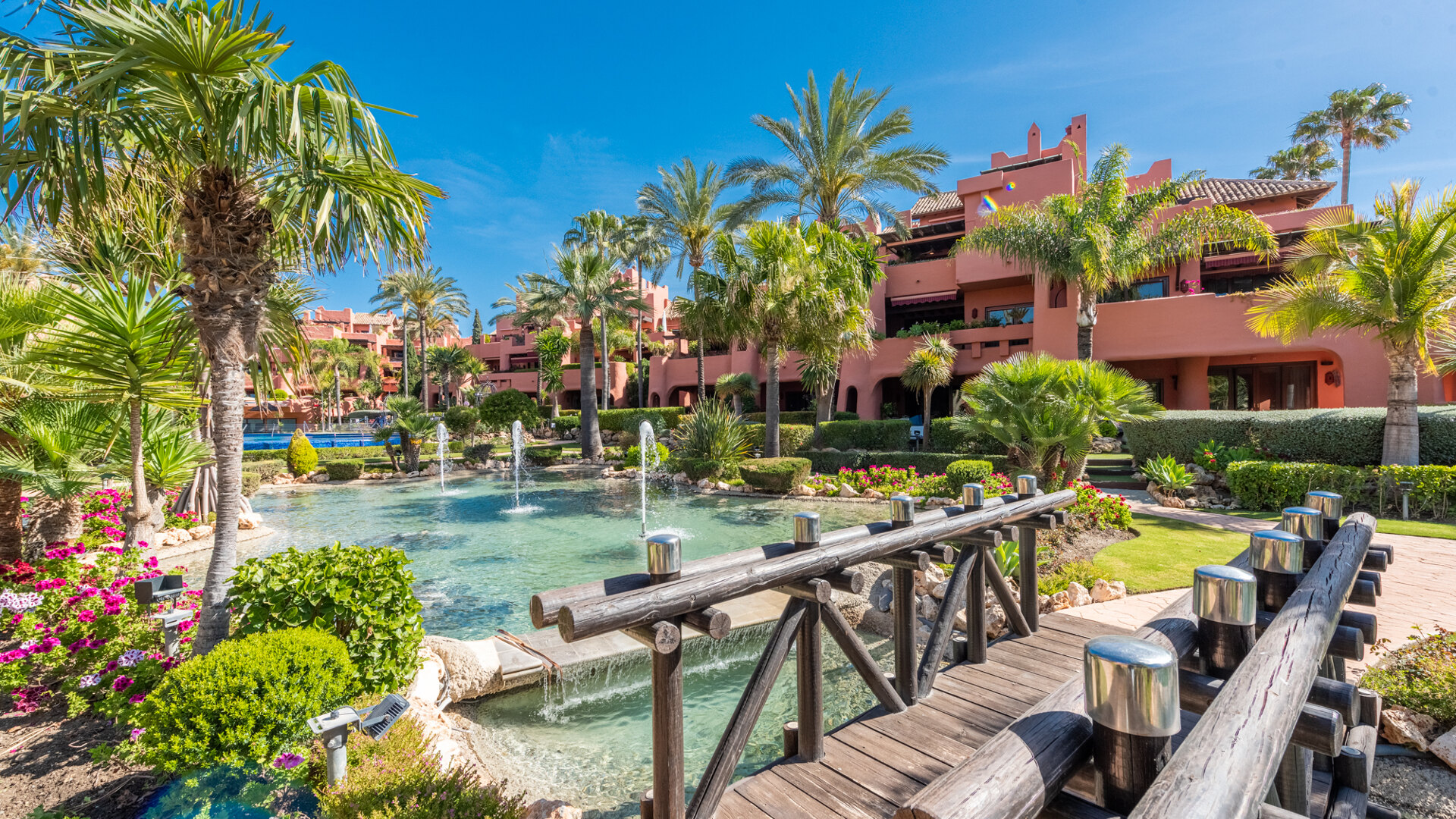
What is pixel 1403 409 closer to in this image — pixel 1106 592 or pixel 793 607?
pixel 1106 592

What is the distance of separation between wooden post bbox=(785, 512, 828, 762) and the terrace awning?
26809mm

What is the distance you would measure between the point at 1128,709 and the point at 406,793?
11.4ft

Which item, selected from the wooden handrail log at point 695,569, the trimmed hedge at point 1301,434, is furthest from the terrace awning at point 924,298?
the wooden handrail log at point 695,569

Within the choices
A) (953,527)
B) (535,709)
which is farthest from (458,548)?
(953,527)

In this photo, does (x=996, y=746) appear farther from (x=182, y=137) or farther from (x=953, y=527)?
(x=182, y=137)

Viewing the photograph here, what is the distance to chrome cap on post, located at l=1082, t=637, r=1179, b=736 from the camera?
43.6 inches

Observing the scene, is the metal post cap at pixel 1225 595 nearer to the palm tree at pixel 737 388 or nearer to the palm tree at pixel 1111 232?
the palm tree at pixel 1111 232

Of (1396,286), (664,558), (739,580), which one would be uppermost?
(1396,286)

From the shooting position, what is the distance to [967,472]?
13.6m

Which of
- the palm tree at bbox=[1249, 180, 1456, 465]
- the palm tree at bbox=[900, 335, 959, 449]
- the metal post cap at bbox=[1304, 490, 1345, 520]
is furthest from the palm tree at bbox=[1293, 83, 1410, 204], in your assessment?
the metal post cap at bbox=[1304, 490, 1345, 520]

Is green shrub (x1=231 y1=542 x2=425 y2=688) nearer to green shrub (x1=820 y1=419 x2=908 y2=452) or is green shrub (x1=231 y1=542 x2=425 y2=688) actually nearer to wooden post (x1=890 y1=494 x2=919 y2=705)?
wooden post (x1=890 y1=494 x2=919 y2=705)

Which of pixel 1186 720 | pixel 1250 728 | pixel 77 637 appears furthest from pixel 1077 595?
pixel 77 637

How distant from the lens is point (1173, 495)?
13.3m

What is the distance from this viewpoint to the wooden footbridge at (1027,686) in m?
1.15
